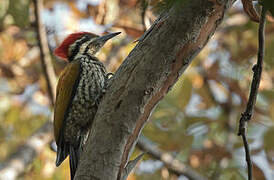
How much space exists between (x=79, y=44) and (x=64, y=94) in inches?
35.2

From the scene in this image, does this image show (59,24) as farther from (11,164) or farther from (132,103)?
(132,103)

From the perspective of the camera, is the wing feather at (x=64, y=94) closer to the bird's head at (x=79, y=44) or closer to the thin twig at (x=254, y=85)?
the bird's head at (x=79, y=44)

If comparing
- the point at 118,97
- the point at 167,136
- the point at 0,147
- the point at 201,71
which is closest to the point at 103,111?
the point at 118,97

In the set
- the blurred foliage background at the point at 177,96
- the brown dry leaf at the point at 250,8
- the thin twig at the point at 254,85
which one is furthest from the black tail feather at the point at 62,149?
the brown dry leaf at the point at 250,8

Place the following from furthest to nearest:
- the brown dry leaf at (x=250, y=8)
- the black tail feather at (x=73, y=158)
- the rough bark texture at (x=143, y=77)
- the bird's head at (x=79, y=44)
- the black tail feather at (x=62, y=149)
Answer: the bird's head at (x=79, y=44) → the black tail feather at (x=62, y=149) → the black tail feather at (x=73, y=158) → the brown dry leaf at (x=250, y=8) → the rough bark texture at (x=143, y=77)

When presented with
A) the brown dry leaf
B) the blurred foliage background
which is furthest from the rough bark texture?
the blurred foliage background

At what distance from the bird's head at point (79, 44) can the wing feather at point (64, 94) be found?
549 millimetres

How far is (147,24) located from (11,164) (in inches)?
102

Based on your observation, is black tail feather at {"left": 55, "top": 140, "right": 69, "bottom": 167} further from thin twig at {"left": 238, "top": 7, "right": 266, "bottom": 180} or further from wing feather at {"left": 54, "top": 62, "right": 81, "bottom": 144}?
thin twig at {"left": 238, "top": 7, "right": 266, "bottom": 180}

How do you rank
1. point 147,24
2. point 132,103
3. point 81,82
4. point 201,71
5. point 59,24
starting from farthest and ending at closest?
1. point 201,71
2. point 59,24
3. point 81,82
4. point 147,24
5. point 132,103

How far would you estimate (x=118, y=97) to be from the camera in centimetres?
212

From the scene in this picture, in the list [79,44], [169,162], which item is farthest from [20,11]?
[169,162]

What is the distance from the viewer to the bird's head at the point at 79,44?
4449mm

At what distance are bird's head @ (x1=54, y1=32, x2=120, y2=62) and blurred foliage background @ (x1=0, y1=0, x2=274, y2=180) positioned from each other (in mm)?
211
